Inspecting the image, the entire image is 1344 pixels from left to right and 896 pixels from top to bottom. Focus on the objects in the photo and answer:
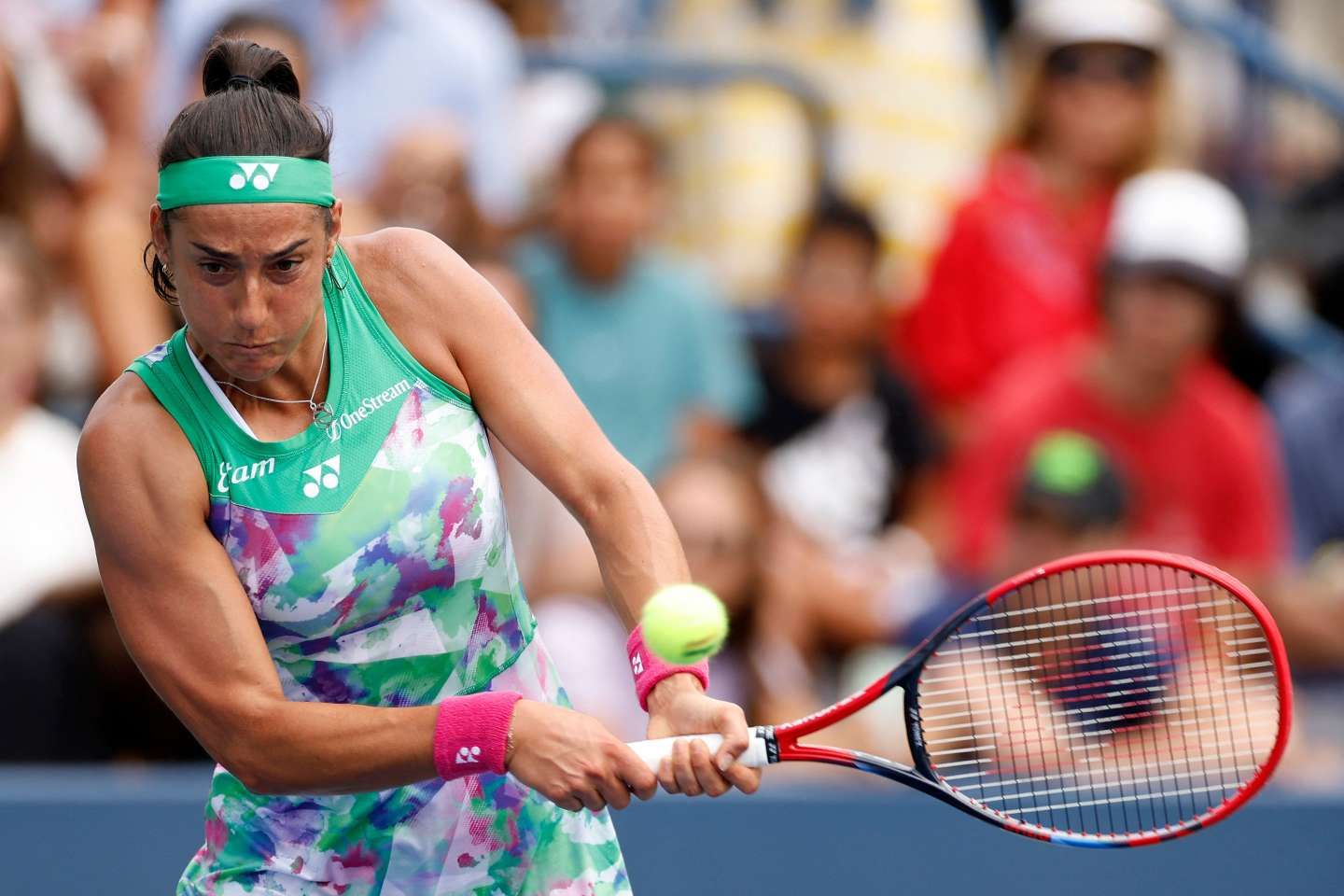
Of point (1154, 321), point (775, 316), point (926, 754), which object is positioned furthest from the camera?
point (775, 316)

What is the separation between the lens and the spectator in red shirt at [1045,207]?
596 cm

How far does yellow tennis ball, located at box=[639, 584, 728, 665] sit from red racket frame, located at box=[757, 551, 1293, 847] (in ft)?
0.64

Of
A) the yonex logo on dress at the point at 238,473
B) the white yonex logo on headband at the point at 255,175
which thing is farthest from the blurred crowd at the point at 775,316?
the white yonex logo on headband at the point at 255,175

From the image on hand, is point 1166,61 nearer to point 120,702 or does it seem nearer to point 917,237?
point 917,237

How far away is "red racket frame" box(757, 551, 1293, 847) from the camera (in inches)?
116

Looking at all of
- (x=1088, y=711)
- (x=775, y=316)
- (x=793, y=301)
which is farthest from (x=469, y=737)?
(x=775, y=316)

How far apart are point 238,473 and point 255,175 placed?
0.42 metres

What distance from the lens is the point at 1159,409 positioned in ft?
18.1

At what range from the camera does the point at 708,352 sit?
19.2 ft

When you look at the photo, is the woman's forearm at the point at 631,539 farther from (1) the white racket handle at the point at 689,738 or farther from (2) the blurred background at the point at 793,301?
(2) the blurred background at the point at 793,301

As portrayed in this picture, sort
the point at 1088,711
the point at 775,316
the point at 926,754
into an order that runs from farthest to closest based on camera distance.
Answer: the point at 775,316 < the point at 1088,711 < the point at 926,754

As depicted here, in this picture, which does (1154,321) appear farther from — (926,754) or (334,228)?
(334,228)

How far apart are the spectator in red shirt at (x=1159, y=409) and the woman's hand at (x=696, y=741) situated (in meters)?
2.57

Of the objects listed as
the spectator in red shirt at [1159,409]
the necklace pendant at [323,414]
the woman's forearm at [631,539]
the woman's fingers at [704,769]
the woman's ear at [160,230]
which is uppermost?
the spectator in red shirt at [1159,409]
